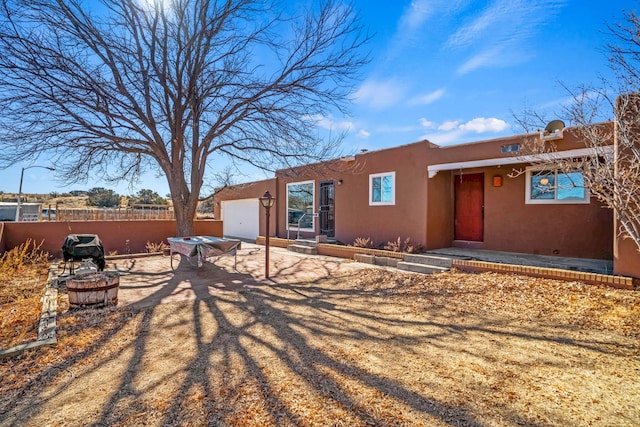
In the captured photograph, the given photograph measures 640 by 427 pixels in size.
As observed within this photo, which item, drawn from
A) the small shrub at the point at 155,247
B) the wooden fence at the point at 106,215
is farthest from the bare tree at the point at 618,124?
the wooden fence at the point at 106,215

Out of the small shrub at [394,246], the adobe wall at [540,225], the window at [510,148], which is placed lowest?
the small shrub at [394,246]

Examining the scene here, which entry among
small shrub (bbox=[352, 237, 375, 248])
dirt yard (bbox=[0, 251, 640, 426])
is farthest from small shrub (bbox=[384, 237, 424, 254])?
dirt yard (bbox=[0, 251, 640, 426])

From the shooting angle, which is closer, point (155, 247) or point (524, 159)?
point (524, 159)

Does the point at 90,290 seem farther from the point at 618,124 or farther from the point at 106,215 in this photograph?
the point at 106,215

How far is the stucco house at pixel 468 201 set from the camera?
276 inches

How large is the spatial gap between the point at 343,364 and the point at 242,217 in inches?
606

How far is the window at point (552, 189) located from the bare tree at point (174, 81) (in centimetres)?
533

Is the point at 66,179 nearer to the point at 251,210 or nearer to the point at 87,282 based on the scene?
the point at 87,282

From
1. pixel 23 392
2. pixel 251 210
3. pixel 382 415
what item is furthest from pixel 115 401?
→ pixel 251 210

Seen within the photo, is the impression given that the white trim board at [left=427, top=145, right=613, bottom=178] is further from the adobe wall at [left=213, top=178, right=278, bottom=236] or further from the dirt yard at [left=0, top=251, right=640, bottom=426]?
the adobe wall at [left=213, top=178, right=278, bottom=236]

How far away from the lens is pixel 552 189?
24.3 feet

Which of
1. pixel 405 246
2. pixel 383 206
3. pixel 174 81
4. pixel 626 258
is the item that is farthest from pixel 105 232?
pixel 626 258

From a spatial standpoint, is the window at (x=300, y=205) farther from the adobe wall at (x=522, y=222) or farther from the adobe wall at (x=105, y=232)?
the adobe wall at (x=522, y=222)

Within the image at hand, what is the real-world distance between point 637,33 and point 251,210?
14998mm
